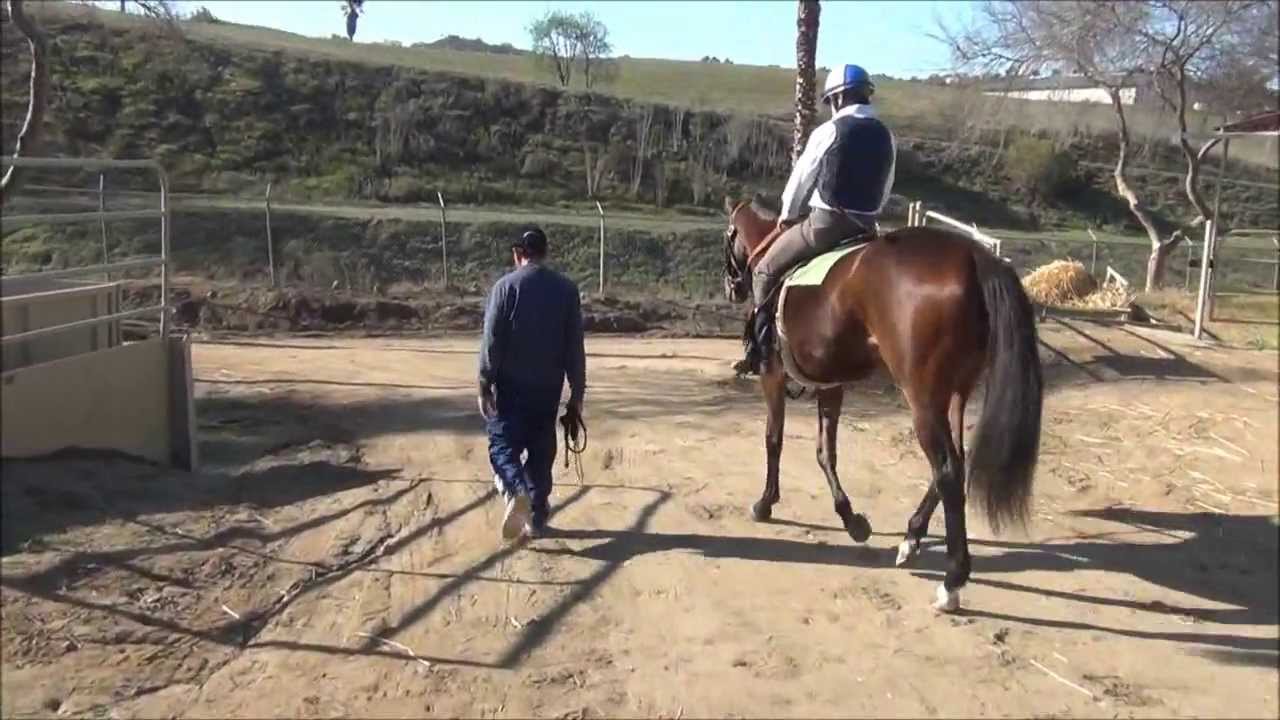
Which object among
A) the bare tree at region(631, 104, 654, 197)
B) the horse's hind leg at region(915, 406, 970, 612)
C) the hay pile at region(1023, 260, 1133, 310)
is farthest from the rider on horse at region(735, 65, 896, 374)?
the bare tree at region(631, 104, 654, 197)

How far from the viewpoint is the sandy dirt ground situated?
14.5 ft

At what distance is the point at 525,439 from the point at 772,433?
5.55 ft

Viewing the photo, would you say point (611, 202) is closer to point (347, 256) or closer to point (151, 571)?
point (347, 256)

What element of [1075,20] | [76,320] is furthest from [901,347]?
[1075,20]

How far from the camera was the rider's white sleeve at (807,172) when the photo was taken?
20.2 feet

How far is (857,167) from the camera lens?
615cm

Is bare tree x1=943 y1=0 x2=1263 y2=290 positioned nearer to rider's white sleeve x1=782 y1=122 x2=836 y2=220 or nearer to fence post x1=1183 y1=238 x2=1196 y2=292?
fence post x1=1183 y1=238 x2=1196 y2=292

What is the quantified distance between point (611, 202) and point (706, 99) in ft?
60.1

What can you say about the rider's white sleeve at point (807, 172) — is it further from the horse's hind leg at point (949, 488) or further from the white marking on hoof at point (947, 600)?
the white marking on hoof at point (947, 600)

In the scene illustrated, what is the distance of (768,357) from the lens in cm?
689

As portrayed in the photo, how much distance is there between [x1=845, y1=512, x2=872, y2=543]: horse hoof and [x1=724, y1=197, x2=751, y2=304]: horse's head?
82.0 inches

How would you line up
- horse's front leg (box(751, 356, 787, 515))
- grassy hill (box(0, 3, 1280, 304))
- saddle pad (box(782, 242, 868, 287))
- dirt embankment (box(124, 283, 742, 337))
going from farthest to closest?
grassy hill (box(0, 3, 1280, 304)) < dirt embankment (box(124, 283, 742, 337)) < horse's front leg (box(751, 356, 787, 515)) < saddle pad (box(782, 242, 868, 287))

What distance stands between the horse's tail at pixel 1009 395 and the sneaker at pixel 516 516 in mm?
2473

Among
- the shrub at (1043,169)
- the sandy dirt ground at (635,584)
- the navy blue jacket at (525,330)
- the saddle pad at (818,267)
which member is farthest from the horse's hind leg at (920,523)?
the shrub at (1043,169)
